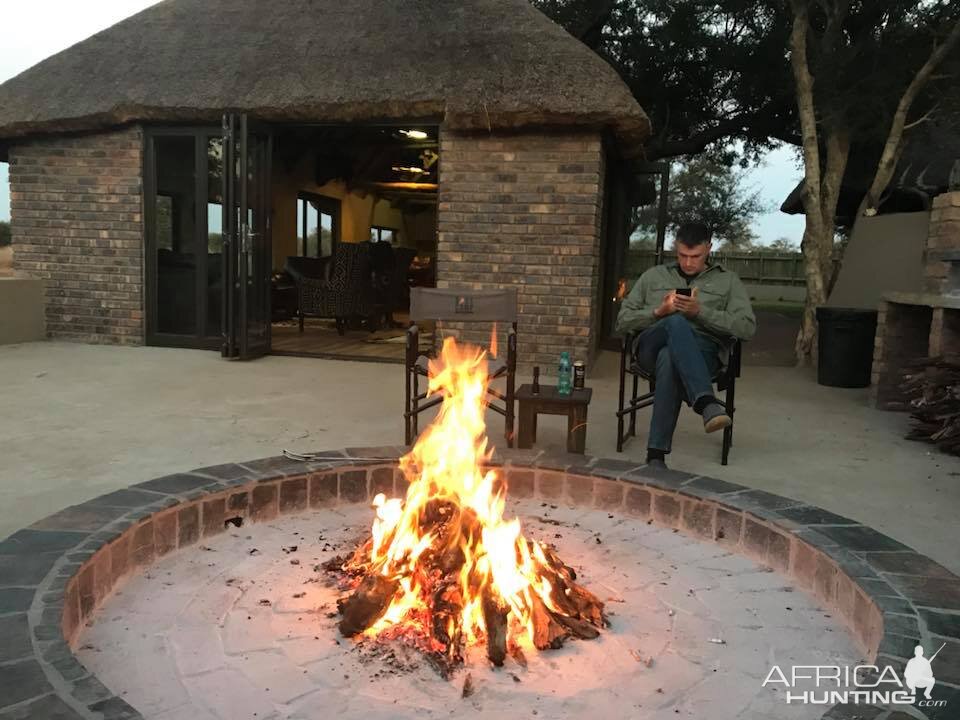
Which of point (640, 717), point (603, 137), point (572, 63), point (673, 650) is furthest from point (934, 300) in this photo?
point (640, 717)

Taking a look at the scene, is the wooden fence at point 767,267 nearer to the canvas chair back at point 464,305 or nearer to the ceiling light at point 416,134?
the ceiling light at point 416,134

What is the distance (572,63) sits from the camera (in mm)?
6480

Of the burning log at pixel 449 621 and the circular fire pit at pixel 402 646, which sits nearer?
the circular fire pit at pixel 402 646

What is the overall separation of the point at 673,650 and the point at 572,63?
555cm

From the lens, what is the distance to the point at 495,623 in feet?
6.46

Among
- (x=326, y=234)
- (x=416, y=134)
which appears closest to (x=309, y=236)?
(x=326, y=234)

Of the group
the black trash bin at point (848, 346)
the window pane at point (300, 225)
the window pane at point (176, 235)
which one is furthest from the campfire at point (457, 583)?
the window pane at point (300, 225)

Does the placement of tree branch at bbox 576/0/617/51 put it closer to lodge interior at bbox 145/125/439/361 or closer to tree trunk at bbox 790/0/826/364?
lodge interior at bbox 145/125/439/361

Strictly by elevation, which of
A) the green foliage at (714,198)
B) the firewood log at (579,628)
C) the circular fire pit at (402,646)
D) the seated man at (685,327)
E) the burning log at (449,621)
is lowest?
the circular fire pit at (402,646)

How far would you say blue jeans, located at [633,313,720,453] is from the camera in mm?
3498

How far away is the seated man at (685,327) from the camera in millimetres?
3508

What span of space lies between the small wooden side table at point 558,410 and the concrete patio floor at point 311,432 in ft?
0.86

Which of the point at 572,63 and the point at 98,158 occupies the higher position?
the point at 572,63

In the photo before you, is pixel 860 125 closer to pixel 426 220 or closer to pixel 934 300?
pixel 934 300
